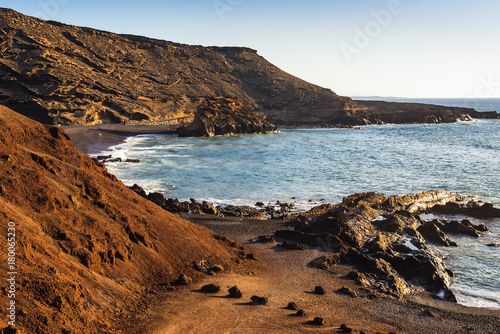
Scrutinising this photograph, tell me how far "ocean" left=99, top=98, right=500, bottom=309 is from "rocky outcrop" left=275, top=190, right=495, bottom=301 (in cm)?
104

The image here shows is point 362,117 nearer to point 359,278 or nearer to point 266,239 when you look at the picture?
point 266,239

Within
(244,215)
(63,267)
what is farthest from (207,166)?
(63,267)

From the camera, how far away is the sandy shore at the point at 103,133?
179 ft

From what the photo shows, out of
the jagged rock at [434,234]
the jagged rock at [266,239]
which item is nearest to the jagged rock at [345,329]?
the jagged rock at [266,239]

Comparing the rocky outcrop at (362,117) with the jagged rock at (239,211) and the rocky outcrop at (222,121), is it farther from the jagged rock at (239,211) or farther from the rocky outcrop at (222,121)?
the jagged rock at (239,211)

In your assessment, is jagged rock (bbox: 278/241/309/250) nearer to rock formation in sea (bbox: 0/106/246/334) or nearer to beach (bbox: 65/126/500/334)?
beach (bbox: 65/126/500/334)

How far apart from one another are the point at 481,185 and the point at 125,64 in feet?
297

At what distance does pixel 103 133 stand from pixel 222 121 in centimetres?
2388

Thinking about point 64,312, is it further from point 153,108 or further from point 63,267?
→ point 153,108

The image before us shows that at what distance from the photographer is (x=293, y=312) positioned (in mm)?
11695

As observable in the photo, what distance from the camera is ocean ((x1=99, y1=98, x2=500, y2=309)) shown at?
18.8m

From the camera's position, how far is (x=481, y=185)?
35562 mm

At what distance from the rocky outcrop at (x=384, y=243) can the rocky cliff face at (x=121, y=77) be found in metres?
64.7

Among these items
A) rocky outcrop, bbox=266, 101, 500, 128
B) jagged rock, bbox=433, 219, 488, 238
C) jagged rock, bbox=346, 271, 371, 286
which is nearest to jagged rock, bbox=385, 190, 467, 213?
jagged rock, bbox=433, 219, 488, 238
